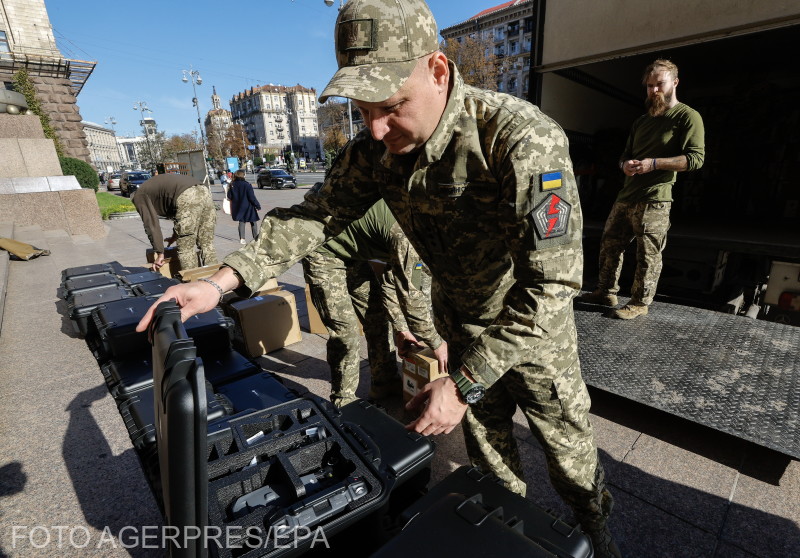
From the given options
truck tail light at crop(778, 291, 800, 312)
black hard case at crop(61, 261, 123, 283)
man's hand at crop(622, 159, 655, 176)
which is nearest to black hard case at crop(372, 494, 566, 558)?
man's hand at crop(622, 159, 655, 176)

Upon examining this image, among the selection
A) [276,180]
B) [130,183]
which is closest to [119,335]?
[276,180]

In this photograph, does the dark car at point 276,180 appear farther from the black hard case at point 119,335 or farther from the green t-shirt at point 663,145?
the black hard case at point 119,335

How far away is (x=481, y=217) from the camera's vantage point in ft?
4.58

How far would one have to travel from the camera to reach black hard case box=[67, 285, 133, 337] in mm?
2676

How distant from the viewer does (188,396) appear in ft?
2.13

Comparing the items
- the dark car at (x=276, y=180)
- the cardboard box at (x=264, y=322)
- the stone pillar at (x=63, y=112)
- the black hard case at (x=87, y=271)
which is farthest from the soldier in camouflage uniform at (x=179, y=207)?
the dark car at (x=276, y=180)

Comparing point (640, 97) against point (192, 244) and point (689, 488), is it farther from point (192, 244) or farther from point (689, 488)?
point (192, 244)

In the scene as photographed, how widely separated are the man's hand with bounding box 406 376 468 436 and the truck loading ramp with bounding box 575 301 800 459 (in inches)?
68.9

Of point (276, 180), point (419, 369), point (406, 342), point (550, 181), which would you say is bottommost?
point (276, 180)

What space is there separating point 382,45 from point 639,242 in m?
3.07

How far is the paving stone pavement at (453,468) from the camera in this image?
1.75m

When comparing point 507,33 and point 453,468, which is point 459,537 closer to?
point 453,468

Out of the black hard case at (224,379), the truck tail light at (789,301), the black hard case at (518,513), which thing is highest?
the black hard case at (518,513)

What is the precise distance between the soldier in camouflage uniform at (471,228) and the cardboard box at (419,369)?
30.9 inches
